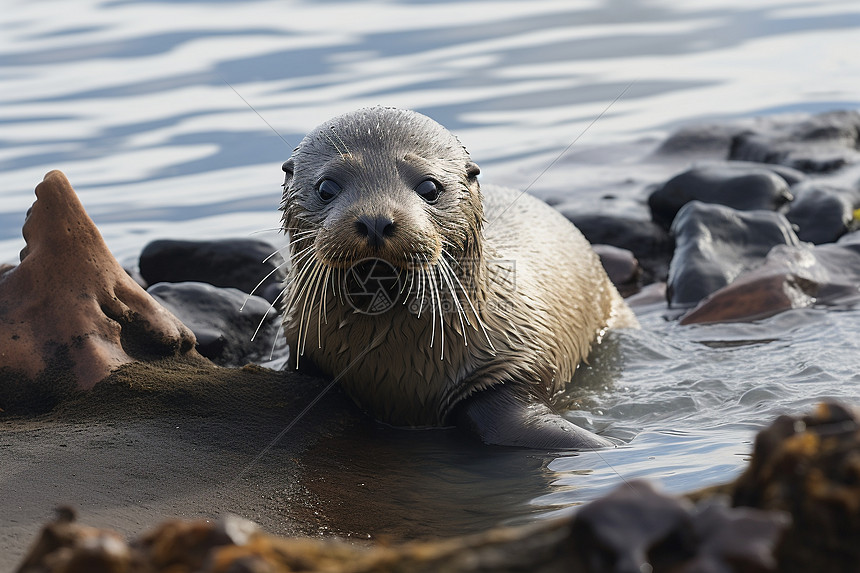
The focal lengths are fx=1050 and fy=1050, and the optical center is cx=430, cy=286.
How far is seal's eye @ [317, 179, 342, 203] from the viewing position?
4559mm

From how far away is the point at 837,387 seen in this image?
16.9ft

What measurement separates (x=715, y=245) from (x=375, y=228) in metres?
4.43

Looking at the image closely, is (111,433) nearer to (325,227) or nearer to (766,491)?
(325,227)

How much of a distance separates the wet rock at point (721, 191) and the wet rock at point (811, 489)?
7.62 m

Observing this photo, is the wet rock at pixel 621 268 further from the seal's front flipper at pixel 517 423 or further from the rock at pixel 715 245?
the seal's front flipper at pixel 517 423

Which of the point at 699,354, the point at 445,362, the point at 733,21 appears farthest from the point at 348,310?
the point at 733,21

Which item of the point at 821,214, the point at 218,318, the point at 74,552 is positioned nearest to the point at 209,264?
the point at 218,318

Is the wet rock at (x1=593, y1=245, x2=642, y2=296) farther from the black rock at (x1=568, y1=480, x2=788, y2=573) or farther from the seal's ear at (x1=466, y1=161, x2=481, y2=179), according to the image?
the black rock at (x1=568, y1=480, x2=788, y2=573)

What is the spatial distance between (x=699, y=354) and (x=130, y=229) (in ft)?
20.9

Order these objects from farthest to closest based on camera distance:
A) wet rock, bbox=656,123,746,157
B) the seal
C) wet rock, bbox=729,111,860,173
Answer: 1. wet rock, bbox=656,123,746,157
2. wet rock, bbox=729,111,860,173
3. the seal

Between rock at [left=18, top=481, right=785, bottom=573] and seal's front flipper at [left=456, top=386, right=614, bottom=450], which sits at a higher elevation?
rock at [left=18, top=481, right=785, bottom=573]

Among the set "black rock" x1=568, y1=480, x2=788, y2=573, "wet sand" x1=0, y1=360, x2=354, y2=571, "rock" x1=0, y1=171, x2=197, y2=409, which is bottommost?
"wet sand" x1=0, y1=360, x2=354, y2=571

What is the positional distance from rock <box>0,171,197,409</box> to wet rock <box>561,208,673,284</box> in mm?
4755

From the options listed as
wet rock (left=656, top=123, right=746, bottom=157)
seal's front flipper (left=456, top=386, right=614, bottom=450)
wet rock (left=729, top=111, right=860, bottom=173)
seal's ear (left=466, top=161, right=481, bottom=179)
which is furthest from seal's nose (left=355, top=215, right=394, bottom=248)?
wet rock (left=656, top=123, right=746, bottom=157)
